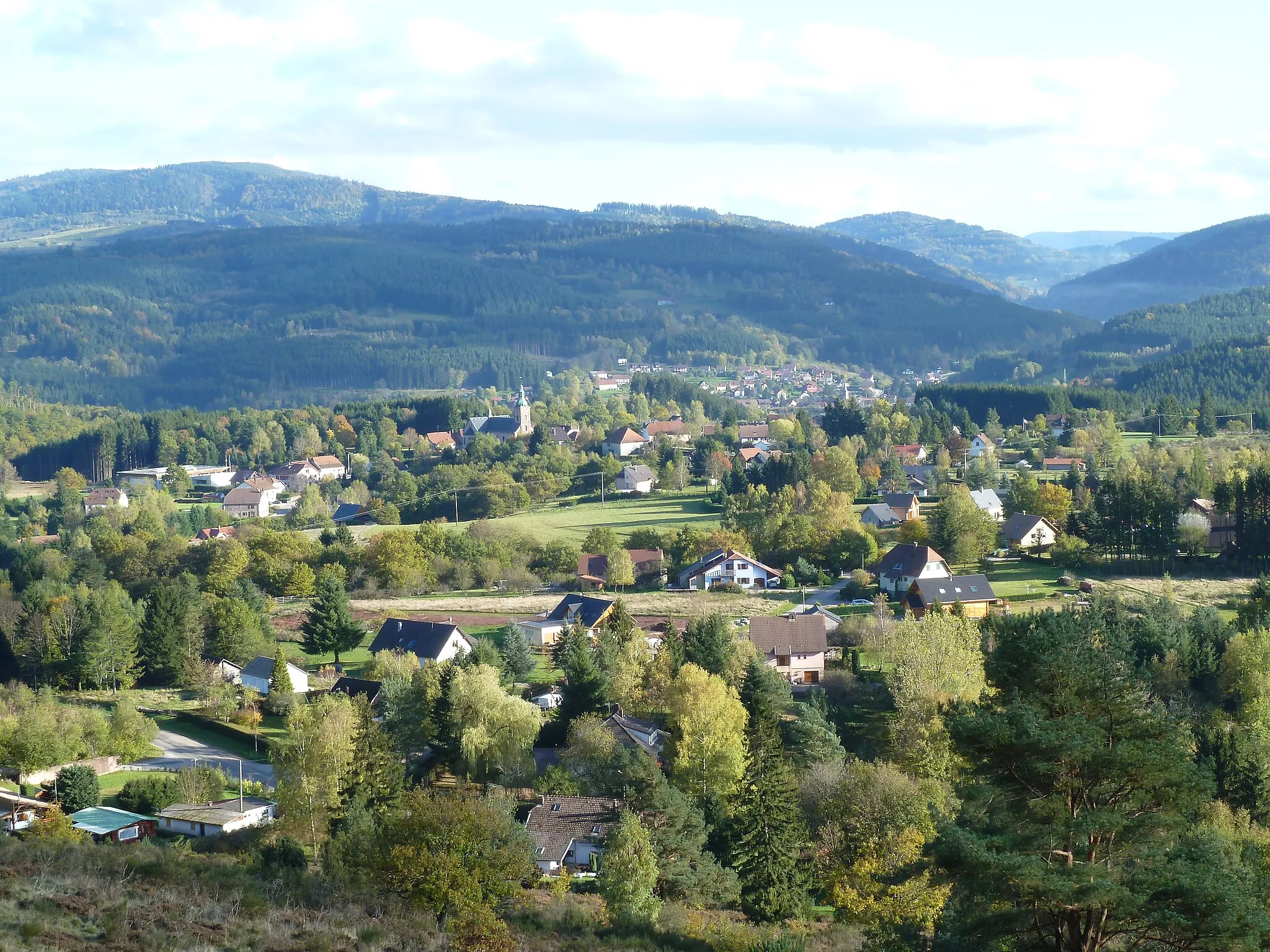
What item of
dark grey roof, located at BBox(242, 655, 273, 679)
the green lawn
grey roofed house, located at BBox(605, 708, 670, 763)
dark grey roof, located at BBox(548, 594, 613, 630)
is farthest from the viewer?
the green lawn

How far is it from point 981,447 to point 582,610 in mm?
42880

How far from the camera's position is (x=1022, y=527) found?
2096 inches

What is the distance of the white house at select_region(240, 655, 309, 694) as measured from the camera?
123 ft

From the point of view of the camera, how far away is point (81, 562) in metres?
52.3

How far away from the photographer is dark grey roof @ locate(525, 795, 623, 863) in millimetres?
24938

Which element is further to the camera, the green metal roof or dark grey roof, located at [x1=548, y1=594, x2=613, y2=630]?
dark grey roof, located at [x1=548, y1=594, x2=613, y2=630]

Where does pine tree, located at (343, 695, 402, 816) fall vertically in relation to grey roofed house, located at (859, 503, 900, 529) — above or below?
below

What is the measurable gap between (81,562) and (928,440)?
45037 millimetres

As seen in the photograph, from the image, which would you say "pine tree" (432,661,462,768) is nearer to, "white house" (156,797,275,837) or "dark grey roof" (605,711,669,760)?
"dark grey roof" (605,711,669,760)

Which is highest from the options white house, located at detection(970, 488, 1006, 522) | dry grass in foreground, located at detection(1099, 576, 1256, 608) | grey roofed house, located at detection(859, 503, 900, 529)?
white house, located at detection(970, 488, 1006, 522)

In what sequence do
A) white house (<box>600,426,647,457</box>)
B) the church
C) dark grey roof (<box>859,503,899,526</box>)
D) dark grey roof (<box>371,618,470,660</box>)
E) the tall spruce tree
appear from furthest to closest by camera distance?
the church → white house (<box>600,426,647,457</box>) → dark grey roof (<box>859,503,899,526</box>) → dark grey roof (<box>371,618,470,660</box>) → the tall spruce tree

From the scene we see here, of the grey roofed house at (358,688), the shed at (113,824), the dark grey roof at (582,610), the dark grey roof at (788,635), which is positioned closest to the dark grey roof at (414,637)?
the grey roofed house at (358,688)

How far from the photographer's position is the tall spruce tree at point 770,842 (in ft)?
75.0

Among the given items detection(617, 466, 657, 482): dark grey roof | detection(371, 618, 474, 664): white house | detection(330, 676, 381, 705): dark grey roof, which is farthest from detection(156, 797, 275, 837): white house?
detection(617, 466, 657, 482): dark grey roof
